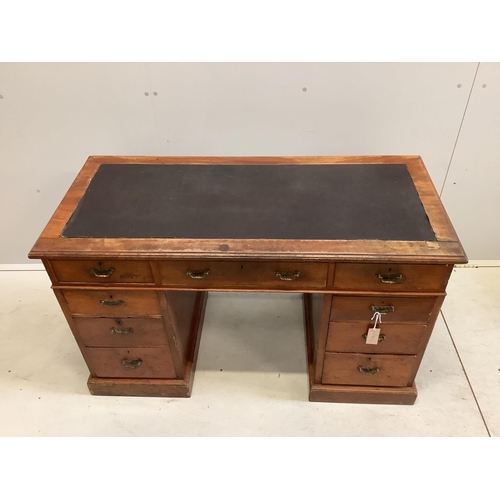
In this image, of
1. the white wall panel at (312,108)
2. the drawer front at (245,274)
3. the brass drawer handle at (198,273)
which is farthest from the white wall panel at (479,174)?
the brass drawer handle at (198,273)

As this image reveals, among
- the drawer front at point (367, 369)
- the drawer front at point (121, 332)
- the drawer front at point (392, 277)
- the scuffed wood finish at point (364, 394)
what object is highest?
the drawer front at point (392, 277)

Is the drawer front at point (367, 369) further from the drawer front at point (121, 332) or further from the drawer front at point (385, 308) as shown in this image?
the drawer front at point (121, 332)

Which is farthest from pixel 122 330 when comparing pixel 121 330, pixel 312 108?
pixel 312 108

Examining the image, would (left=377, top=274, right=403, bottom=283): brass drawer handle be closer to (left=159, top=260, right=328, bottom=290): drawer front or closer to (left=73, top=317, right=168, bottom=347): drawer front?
(left=159, top=260, right=328, bottom=290): drawer front

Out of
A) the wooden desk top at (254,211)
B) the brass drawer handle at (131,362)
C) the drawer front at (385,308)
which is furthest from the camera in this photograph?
the brass drawer handle at (131,362)

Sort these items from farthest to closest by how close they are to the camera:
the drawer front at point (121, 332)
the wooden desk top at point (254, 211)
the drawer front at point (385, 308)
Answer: the drawer front at point (121, 332)
the drawer front at point (385, 308)
the wooden desk top at point (254, 211)

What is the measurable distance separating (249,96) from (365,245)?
858mm

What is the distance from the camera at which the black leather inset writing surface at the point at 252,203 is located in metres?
1.35

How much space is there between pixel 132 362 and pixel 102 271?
18.5 inches

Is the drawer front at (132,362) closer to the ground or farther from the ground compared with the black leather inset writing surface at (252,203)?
closer to the ground

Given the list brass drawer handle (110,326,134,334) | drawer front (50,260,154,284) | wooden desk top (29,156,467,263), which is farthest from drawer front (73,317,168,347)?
wooden desk top (29,156,467,263)

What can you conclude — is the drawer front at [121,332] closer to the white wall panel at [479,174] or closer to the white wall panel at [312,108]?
the white wall panel at [312,108]

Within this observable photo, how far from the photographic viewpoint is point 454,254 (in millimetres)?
1251

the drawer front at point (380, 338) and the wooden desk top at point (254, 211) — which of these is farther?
the drawer front at point (380, 338)
